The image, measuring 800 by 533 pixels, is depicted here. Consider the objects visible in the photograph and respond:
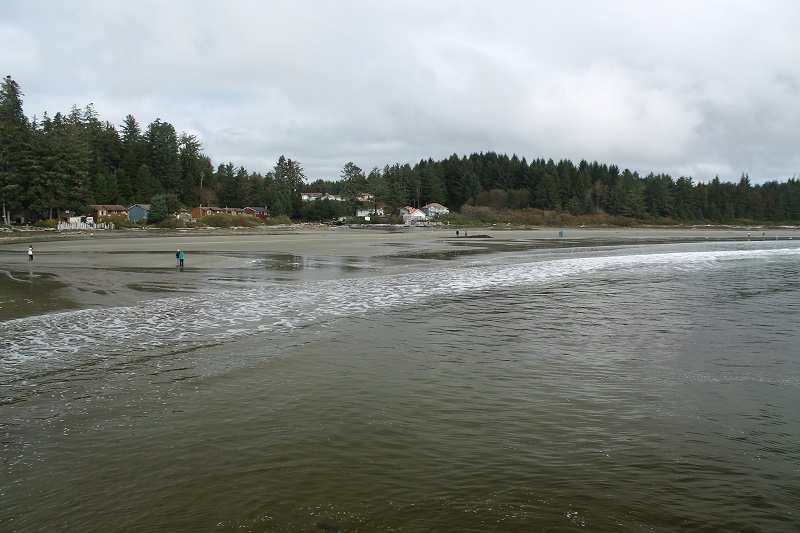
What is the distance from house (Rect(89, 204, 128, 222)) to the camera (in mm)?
93200

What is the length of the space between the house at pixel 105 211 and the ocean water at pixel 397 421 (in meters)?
87.0

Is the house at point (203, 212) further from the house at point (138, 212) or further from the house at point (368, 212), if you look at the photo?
the house at point (368, 212)

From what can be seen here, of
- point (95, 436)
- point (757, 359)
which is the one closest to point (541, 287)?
point (757, 359)

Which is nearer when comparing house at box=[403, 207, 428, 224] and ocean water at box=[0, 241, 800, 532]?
ocean water at box=[0, 241, 800, 532]

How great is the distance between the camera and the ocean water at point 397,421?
6125 mm

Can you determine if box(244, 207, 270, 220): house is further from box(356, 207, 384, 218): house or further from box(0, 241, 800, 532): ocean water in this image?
box(0, 241, 800, 532): ocean water

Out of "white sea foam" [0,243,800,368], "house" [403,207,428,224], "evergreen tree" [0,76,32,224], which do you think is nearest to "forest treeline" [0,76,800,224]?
"evergreen tree" [0,76,32,224]

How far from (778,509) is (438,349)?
26.8 feet

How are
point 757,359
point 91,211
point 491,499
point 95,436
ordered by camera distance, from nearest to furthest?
point 491,499 → point 95,436 → point 757,359 → point 91,211

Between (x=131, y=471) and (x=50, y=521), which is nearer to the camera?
(x=50, y=521)

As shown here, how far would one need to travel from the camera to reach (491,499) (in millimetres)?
6328

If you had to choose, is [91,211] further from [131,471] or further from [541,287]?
[131,471]

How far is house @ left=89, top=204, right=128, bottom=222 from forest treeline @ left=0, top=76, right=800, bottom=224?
191 centimetres

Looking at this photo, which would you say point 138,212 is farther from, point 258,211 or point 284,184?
point 284,184
